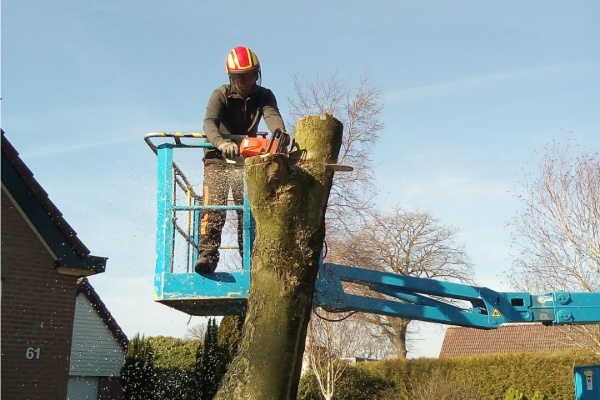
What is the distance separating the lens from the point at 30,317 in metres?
9.29

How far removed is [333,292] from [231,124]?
1482 millimetres

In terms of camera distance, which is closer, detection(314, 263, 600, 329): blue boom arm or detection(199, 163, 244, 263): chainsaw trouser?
detection(199, 163, 244, 263): chainsaw trouser

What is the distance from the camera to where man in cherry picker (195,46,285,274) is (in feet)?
16.9

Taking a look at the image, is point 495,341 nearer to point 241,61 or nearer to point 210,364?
point 210,364

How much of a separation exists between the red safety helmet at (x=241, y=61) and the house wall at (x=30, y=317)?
5382 mm

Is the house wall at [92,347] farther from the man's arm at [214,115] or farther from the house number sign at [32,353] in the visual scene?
the man's arm at [214,115]

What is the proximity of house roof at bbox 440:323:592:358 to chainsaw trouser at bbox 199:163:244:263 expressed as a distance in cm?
2257

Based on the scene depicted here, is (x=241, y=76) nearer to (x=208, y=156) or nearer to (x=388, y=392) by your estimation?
(x=208, y=156)

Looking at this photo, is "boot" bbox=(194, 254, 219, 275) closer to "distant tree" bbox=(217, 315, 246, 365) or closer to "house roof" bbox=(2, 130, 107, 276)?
"house roof" bbox=(2, 130, 107, 276)

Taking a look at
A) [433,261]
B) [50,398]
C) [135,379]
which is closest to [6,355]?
[50,398]

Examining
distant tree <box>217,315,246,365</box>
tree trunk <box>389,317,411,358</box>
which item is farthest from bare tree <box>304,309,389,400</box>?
tree trunk <box>389,317,411,358</box>

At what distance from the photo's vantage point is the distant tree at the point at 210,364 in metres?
12.7

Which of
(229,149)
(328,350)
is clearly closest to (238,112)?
(229,149)

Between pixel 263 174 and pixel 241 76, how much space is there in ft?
5.71
